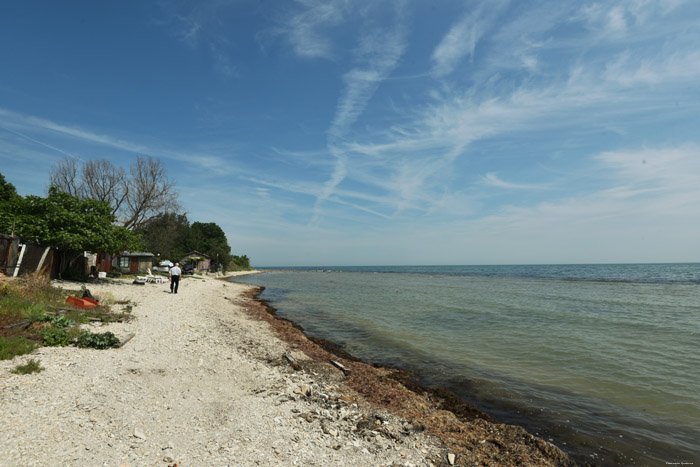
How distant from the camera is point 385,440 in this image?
19.1 feet

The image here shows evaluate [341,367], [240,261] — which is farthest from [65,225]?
[240,261]

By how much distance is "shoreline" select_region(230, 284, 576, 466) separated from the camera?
19.6 feet

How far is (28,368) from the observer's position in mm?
6223

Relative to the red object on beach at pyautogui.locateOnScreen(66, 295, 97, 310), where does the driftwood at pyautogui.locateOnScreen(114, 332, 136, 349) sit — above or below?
below

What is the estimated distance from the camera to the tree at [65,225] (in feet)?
60.1

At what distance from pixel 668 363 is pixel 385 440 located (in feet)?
38.2

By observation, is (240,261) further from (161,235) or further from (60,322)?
(60,322)

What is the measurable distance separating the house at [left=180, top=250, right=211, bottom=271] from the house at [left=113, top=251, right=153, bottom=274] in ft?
66.0

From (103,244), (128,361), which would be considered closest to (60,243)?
(103,244)

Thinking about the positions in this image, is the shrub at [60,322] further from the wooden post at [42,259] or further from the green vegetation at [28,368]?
the wooden post at [42,259]

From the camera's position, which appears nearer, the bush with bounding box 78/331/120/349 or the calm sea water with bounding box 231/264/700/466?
the calm sea water with bounding box 231/264/700/466

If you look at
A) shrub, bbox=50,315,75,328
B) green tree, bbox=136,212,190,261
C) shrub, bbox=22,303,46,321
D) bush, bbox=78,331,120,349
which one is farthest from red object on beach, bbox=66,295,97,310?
green tree, bbox=136,212,190,261

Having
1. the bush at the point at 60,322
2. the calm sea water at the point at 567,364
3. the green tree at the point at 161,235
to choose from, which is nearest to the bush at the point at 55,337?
the bush at the point at 60,322

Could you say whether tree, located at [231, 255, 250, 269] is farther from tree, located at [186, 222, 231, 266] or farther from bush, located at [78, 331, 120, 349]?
bush, located at [78, 331, 120, 349]
